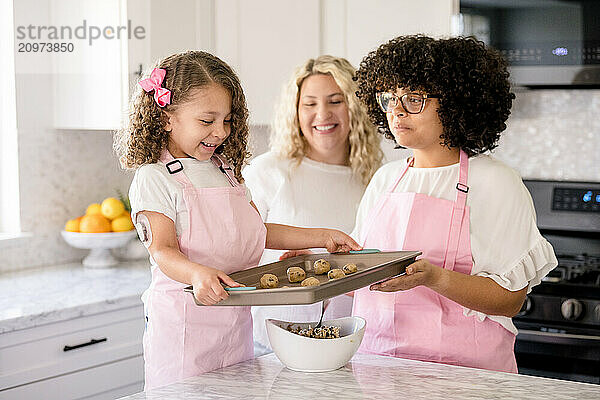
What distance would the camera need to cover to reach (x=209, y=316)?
5.44 ft

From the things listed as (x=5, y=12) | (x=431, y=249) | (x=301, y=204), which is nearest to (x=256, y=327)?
(x=301, y=204)

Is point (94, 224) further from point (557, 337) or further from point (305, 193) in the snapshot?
point (557, 337)

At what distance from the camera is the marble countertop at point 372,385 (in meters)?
1.35

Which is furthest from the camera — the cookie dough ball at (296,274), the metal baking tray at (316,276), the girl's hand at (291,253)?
the girl's hand at (291,253)

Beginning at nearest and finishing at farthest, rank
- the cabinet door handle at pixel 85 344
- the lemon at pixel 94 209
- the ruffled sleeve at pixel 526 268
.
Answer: the ruffled sleeve at pixel 526 268
the cabinet door handle at pixel 85 344
the lemon at pixel 94 209

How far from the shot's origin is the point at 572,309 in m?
2.32

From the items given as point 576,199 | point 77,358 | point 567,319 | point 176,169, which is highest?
point 176,169

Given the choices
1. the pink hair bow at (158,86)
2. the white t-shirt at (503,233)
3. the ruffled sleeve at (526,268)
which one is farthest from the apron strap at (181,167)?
the ruffled sleeve at (526,268)

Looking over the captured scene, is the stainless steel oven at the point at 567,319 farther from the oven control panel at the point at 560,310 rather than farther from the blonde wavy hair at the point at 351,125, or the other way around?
the blonde wavy hair at the point at 351,125

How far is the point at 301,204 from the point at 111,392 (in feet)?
2.84

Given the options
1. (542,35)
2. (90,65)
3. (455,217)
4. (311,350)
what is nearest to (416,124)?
(455,217)

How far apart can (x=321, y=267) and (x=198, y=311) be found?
0.88 ft

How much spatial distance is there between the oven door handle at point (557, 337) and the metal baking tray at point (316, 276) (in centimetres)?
92

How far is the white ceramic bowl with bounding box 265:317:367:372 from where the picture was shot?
1.47 m
